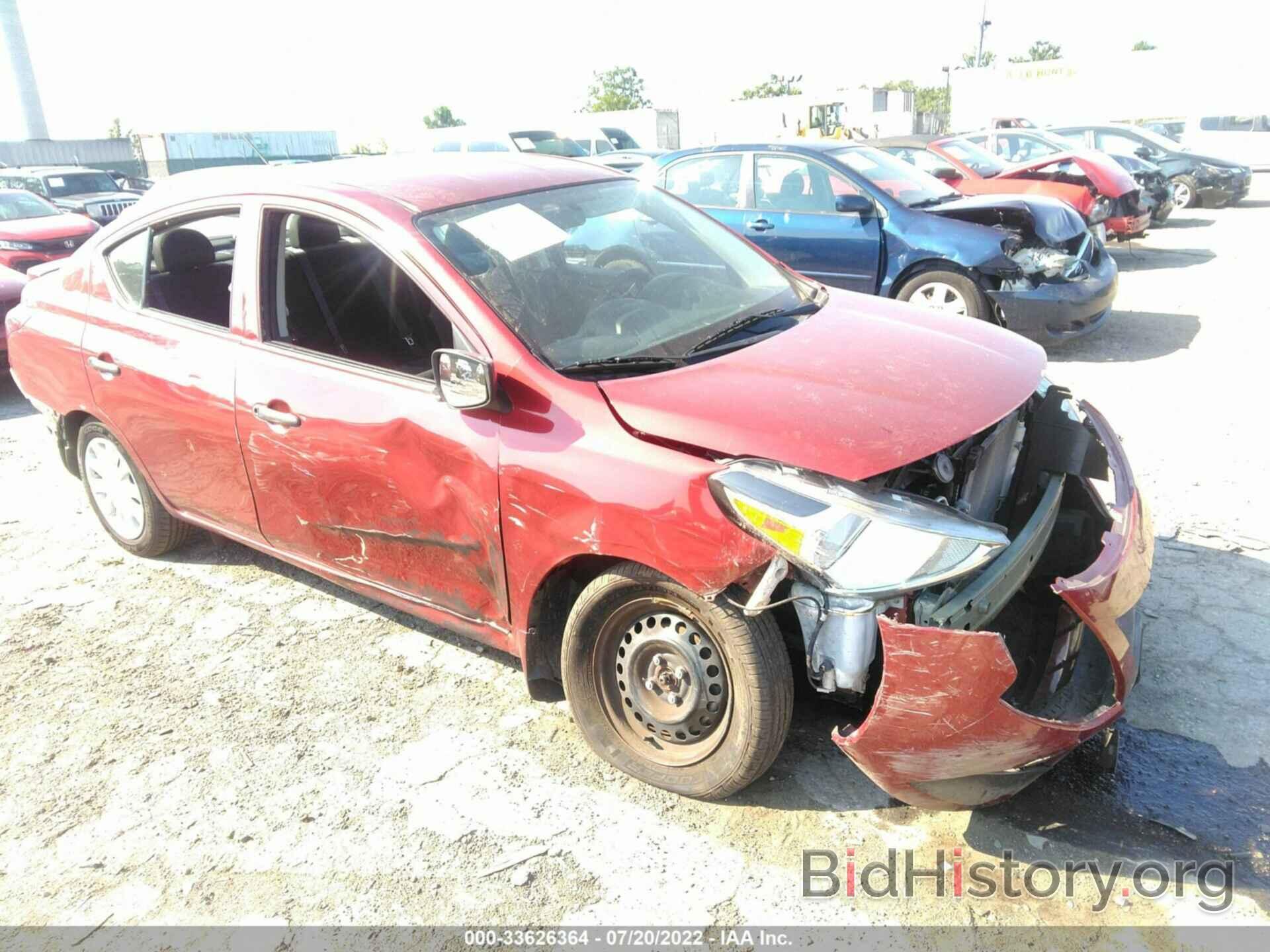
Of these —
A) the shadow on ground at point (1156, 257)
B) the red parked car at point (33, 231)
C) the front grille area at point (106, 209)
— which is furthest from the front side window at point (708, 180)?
the front grille area at point (106, 209)

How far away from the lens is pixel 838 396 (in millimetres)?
2648

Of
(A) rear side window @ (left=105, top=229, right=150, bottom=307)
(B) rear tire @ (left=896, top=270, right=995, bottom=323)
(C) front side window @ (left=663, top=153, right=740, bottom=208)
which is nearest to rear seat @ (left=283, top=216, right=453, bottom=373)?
(A) rear side window @ (left=105, top=229, right=150, bottom=307)

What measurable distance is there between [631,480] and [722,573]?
356 mm

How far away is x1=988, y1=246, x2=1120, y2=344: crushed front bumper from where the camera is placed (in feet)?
22.8

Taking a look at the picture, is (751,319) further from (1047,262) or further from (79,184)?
(79,184)

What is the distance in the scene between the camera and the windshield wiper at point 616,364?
2.82m

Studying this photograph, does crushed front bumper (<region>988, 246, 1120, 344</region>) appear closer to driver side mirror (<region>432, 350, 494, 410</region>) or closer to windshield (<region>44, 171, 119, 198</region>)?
driver side mirror (<region>432, 350, 494, 410</region>)

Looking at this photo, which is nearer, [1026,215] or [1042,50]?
[1026,215]

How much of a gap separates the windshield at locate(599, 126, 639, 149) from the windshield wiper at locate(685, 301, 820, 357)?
18.1 m

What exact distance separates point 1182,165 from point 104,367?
1763cm

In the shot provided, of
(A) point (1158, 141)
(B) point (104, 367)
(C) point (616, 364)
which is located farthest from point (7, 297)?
(A) point (1158, 141)

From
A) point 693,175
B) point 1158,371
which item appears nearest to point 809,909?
point 1158,371

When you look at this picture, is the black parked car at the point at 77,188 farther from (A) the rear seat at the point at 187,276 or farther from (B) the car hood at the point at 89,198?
(A) the rear seat at the point at 187,276

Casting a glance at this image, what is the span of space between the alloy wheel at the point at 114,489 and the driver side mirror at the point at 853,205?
18.1 ft
